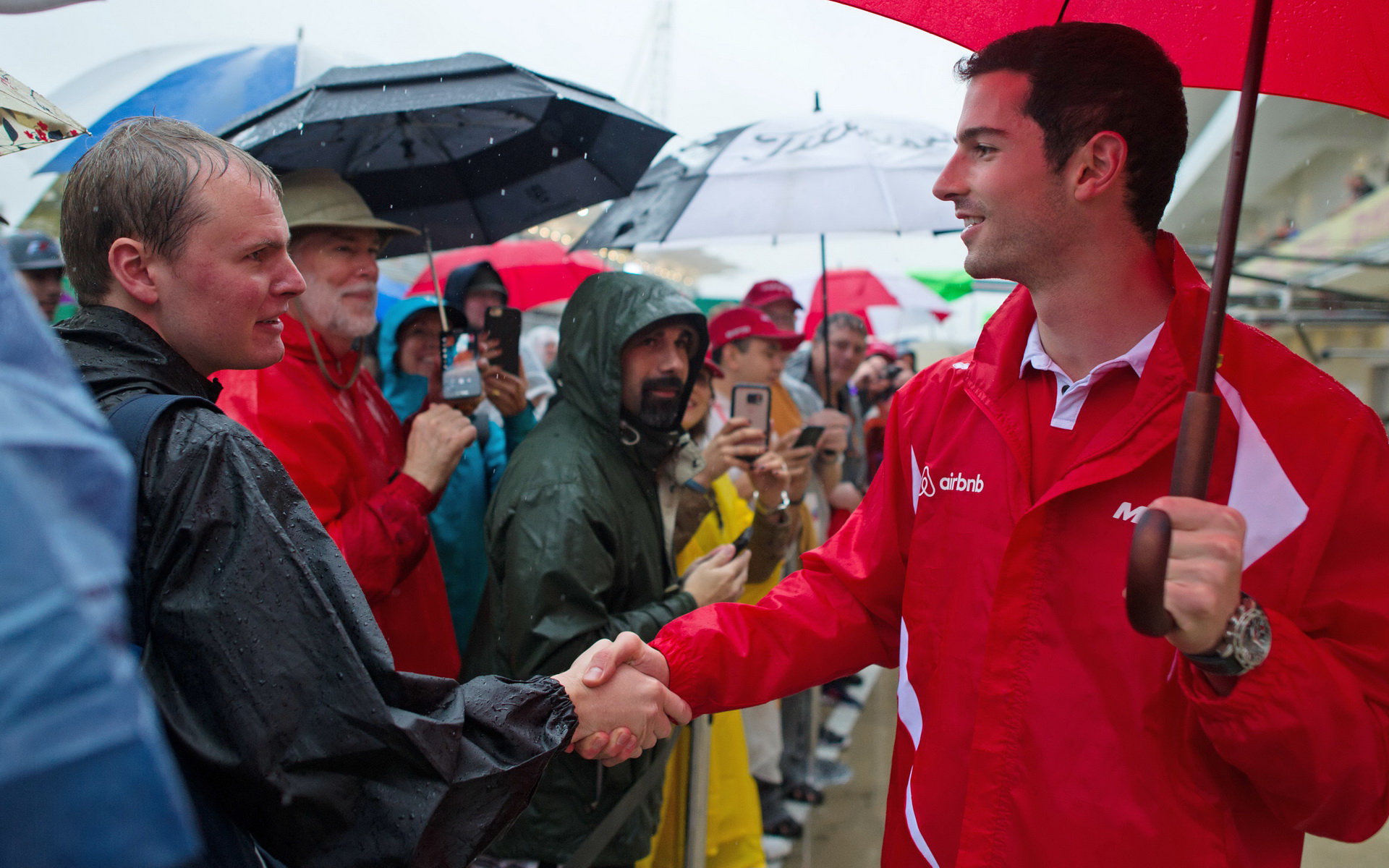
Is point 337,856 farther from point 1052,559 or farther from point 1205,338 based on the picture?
point 1205,338

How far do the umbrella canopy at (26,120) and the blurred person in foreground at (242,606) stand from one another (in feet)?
0.47

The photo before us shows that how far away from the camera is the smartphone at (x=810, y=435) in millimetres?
4316

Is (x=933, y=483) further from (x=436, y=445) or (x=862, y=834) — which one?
(x=862, y=834)

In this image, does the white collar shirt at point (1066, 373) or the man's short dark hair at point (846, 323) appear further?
the man's short dark hair at point (846, 323)

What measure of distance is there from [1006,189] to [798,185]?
95.1 inches

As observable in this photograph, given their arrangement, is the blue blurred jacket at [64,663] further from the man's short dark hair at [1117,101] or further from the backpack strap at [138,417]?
the man's short dark hair at [1117,101]

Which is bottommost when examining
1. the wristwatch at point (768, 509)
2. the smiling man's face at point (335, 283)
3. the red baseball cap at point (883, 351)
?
the red baseball cap at point (883, 351)

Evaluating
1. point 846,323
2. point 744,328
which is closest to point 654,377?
point 744,328

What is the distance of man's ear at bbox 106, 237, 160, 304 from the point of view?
1.38m

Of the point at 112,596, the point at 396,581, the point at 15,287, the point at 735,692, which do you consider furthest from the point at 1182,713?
the point at 396,581

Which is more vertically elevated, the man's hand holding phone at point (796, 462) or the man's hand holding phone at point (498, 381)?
the man's hand holding phone at point (498, 381)

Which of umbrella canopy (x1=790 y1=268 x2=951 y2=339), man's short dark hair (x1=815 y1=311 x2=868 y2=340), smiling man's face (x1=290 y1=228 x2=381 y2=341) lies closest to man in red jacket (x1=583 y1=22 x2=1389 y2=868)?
smiling man's face (x1=290 y1=228 x2=381 y2=341)

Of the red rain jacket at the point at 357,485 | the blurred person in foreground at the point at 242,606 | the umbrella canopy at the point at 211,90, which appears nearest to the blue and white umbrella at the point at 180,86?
the umbrella canopy at the point at 211,90

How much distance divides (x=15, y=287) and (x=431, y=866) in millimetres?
1014
